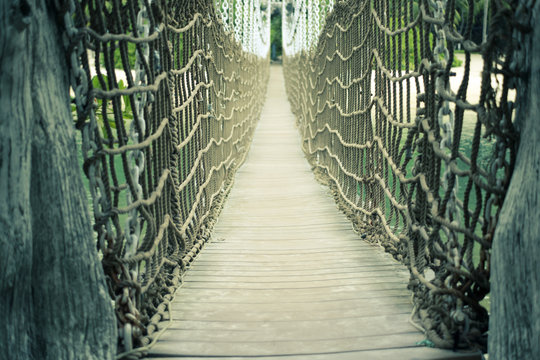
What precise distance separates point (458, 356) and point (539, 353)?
0.81 feet

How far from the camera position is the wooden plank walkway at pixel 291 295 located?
52.6 inches

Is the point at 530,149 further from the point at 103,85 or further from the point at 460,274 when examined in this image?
the point at 103,85

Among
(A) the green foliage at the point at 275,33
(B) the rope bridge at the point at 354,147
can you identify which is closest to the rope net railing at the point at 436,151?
(B) the rope bridge at the point at 354,147

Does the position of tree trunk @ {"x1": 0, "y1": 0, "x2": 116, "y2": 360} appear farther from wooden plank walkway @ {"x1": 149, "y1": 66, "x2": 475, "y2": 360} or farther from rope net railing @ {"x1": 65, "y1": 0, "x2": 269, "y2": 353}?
wooden plank walkway @ {"x1": 149, "y1": 66, "x2": 475, "y2": 360}

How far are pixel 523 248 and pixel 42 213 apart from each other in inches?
34.2

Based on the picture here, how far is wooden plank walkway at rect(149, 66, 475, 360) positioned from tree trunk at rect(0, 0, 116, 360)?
0.88 feet

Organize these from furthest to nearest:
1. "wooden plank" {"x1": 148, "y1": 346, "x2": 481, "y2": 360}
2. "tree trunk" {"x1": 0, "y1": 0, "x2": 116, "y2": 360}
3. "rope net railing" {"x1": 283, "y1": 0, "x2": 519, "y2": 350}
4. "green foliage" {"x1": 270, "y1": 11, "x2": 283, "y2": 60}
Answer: "green foliage" {"x1": 270, "y1": 11, "x2": 283, "y2": 60}, "wooden plank" {"x1": 148, "y1": 346, "x2": 481, "y2": 360}, "rope net railing" {"x1": 283, "y1": 0, "x2": 519, "y2": 350}, "tree trunk" {"x1": 0, "y1": 0, "x2": 116, "y2": 360}

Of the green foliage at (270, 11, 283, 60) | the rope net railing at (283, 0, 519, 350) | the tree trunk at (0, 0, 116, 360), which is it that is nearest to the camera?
the tree trunk at (0, 0, 116, 360)

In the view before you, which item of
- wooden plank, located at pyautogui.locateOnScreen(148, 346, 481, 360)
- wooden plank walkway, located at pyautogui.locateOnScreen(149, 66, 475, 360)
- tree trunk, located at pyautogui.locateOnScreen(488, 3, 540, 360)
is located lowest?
wooden plank walkway, located at pyautogui.locateOnScreen(149, 66, 475, 360)

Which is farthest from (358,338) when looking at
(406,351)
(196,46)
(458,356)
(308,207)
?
(308,207)

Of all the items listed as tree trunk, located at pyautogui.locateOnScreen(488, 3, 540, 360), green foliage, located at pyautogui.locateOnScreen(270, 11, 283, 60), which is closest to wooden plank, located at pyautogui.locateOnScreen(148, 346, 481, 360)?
tree trunk, located at pyautogui.locateOnScreen(488, 3, 540, 360)

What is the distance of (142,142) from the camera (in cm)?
136

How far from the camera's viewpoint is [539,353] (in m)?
1.03

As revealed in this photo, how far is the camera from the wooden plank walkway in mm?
1336
